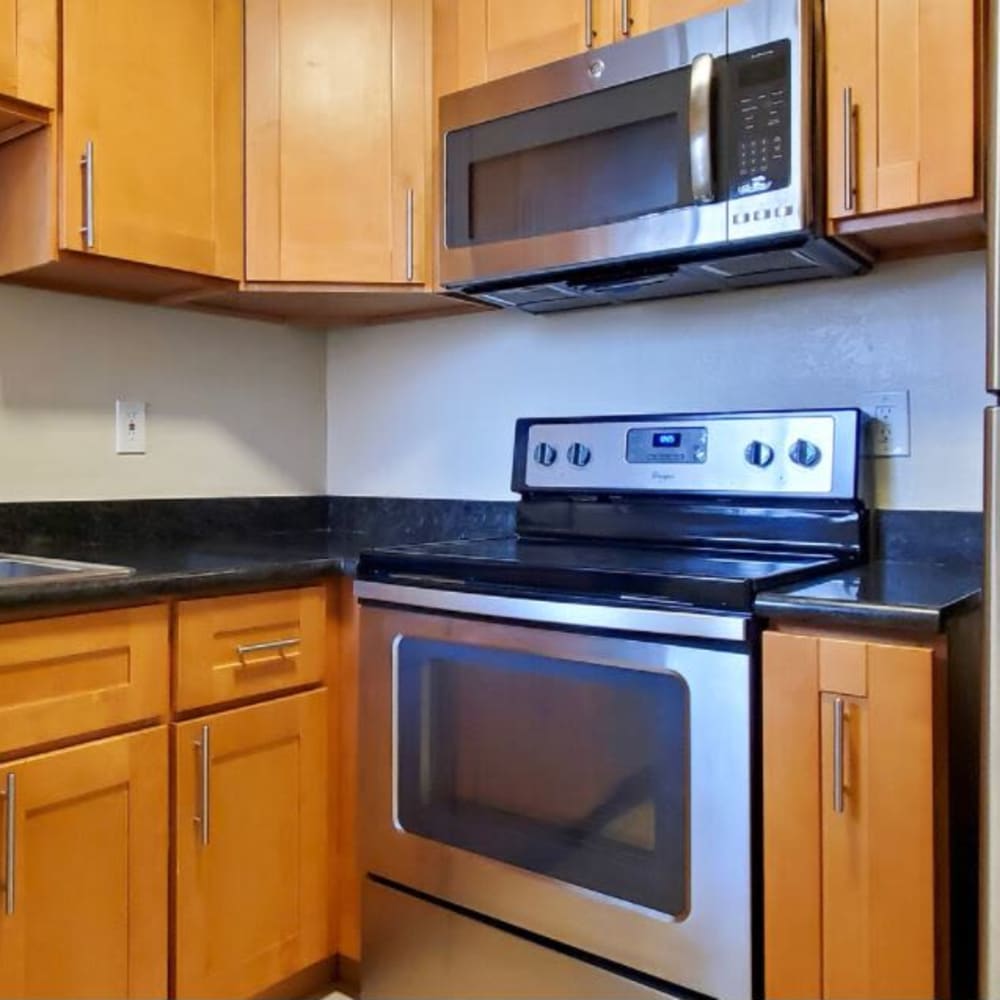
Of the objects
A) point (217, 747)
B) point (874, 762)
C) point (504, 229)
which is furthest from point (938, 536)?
point (217, 747)

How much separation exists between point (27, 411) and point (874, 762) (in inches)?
63.8

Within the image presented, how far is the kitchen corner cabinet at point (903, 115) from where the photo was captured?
130 cm

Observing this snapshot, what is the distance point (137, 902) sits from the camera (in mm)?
1452

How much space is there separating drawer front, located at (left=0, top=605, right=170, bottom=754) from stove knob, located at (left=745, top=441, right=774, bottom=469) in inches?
40.3

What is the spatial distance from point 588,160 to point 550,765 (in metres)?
1.01

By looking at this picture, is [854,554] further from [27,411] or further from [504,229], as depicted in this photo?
[27,411]

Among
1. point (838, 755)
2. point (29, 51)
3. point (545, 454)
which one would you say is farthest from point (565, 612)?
point (29, 51)

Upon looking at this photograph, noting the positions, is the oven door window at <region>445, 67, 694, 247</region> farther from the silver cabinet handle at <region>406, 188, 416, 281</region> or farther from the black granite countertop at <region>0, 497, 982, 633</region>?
the black granite countertop at <region>0, 497, 982, 633</region>

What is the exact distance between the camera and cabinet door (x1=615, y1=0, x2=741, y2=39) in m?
1.51

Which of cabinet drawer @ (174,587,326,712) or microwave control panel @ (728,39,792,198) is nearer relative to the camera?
microwave control panel @ (728,39,792,198)

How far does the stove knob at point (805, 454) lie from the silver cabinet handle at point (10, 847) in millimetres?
1305

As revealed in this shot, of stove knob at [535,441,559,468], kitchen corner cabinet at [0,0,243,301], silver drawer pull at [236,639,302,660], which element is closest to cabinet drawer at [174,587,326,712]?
silver drawer pull at [236,639,302,660]

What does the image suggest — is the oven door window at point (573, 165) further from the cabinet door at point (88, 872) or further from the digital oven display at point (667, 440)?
the cabinet door at point (88, 872)

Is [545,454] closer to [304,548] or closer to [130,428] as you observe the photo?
[304,548]
